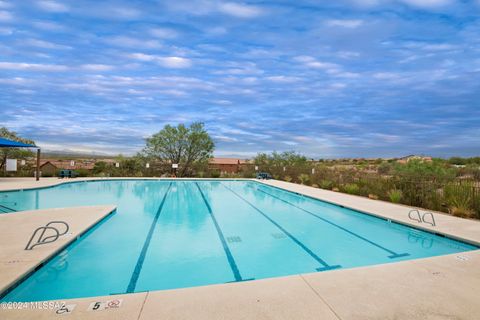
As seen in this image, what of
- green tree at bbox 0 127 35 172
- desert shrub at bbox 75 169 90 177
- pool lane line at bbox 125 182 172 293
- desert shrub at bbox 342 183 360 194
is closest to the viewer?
pool lane line at bbox 125 182 172 293

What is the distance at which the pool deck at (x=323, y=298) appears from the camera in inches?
76.6

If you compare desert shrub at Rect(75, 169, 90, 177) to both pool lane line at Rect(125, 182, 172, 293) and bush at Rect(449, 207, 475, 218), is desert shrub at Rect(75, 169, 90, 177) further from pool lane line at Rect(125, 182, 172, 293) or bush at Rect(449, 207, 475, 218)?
bush at Rect(449, 207, 475, 218)

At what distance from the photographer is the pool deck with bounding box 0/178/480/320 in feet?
6.38

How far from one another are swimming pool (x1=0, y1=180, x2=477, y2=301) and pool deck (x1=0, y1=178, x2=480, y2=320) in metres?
0.67

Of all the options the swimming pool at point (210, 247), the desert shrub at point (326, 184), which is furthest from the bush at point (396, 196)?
the desert shrub at point (326, 184)

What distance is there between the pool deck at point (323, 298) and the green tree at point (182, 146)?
13.2m

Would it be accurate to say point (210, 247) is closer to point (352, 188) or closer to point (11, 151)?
point (352, 188)

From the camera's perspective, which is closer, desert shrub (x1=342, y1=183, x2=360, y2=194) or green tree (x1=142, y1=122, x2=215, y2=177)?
desert shrub (x1=342, y1=183, x2=360, y2=194)

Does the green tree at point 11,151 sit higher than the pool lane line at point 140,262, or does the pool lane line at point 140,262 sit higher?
the green tree at point 11,151

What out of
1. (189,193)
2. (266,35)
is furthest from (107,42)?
(189,193)

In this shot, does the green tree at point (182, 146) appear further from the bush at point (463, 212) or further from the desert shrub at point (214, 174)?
the bush at point (463, 212)

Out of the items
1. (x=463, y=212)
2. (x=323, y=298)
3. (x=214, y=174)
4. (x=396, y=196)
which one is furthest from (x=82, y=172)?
(x=463, y=212)

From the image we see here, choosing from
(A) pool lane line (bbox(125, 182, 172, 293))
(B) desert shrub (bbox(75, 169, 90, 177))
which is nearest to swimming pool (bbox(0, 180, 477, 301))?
(A) pool lane line (bbox(125, 182, 172, 293))

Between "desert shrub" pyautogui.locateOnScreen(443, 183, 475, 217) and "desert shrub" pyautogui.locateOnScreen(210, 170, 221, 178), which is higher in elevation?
"desert shrub" pyautogui.locateOnScreen(210, 170, 221, 178)
